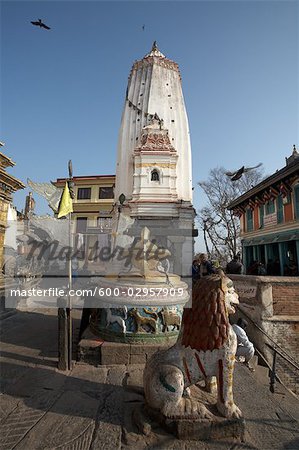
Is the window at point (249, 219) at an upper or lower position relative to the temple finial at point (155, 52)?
lower

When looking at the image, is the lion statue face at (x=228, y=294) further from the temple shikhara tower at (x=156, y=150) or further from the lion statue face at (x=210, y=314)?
the temple shikhara tower at (x=156, y=150)

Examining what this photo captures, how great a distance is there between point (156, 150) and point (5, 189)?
36.4 ft

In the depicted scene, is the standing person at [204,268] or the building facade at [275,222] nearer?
the standing person at [204,268]

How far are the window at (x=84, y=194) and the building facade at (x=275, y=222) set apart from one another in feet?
57.3

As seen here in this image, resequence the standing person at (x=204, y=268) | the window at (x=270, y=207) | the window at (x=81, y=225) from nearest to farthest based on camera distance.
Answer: the standing person at (x=204, y=268)
the window at (x=270, y=207)
the window at (x=81, y=225)

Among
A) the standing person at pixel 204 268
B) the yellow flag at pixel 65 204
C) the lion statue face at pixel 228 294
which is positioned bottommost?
the lion statue face at pixel 228 294

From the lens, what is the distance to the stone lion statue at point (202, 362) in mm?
3102

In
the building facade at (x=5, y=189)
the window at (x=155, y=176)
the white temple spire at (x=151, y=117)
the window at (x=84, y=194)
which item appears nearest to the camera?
the building facade at (x=5, y=189)

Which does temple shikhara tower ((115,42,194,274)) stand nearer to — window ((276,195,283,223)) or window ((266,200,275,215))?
window ((266,200,275,215))

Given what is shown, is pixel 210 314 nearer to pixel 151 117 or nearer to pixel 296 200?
pixel 296 200

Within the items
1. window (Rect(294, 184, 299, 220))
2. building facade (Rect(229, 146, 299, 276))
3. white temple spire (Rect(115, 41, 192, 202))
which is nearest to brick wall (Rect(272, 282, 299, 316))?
building facade (Rect(229, 146, 299, 276))

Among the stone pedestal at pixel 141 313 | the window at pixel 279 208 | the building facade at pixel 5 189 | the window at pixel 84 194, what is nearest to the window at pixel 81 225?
the window at pixel 84 194

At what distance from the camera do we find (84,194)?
31.3m

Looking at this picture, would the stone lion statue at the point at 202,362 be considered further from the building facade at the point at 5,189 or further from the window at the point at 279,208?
the building facade at the point at 5,189
